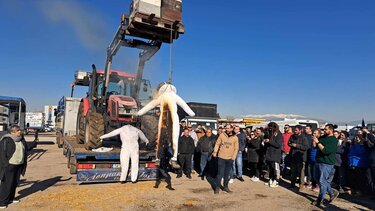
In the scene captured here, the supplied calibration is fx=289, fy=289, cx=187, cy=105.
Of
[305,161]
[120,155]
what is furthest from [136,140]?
[305,161]

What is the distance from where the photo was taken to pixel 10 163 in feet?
20.5

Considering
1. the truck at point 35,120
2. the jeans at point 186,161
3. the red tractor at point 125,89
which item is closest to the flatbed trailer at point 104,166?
the red tractor at point 125,89

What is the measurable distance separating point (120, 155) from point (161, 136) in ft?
11.3

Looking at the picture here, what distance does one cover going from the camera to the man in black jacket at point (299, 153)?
836 centimetres

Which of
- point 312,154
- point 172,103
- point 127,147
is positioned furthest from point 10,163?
point 312,154

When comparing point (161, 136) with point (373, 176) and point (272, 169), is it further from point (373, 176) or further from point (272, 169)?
point (373, 176)

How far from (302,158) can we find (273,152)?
0.82 m

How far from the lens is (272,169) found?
8.76m

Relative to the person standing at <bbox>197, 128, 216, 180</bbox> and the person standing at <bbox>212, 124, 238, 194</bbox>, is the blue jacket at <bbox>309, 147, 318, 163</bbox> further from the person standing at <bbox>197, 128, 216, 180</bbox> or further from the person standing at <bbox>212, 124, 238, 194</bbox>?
the person standing at <bbox>197, 128, 216, 180</bbox>

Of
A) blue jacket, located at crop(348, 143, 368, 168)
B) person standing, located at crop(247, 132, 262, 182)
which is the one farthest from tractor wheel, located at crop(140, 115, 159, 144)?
blue jacket, located at crop(348, 143, 368, 168)

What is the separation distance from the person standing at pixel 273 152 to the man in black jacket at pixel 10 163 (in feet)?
21.3

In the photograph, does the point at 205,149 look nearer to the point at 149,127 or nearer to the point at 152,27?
the point at 149,127

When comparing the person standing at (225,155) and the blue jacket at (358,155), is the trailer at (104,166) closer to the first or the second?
the person standing at (225,155)

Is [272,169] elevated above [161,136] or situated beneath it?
situated beneath
